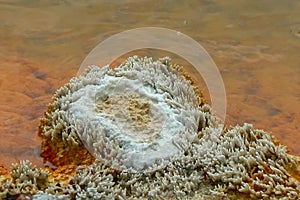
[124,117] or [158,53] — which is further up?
[158,53]

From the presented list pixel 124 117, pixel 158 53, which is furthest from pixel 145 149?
pixel 158 53

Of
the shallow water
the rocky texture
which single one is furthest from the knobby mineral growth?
the shallow water

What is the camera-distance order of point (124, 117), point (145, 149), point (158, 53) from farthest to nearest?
1. point (158, 53)
2. point (124, 117)
3. point (145, 149)

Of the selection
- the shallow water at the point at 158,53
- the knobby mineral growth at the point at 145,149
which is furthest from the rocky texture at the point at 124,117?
the shallow water at the point at 158,53

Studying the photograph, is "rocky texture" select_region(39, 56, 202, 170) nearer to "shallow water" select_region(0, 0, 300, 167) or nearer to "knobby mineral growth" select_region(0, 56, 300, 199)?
"knobby mineral growth" select_region(0, 56, 300, 199)

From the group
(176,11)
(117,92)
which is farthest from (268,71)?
(117,92)

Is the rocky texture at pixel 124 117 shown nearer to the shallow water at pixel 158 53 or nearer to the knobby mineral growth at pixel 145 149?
the knobby mineral growth at pixel 145 149

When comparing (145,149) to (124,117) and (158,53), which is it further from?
(158,53)
